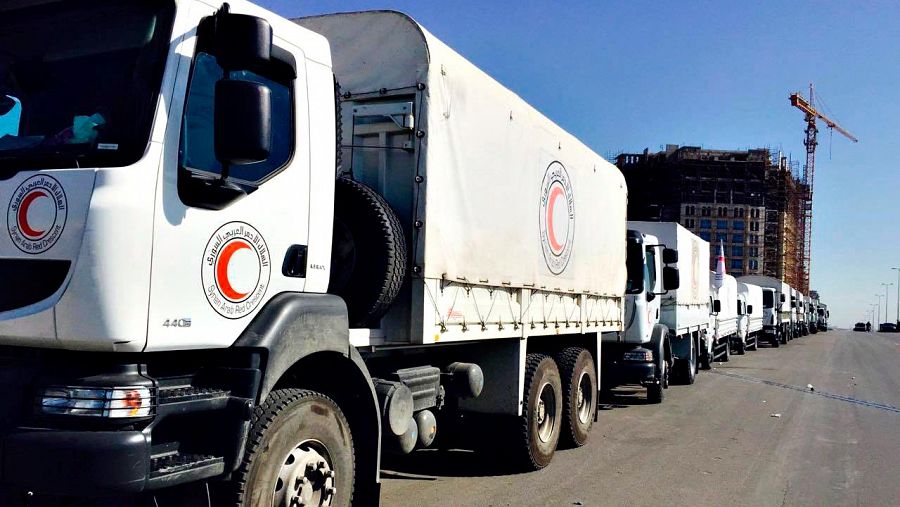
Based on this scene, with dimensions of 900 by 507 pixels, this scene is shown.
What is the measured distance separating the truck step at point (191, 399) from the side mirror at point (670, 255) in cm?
1097

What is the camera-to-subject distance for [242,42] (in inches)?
130

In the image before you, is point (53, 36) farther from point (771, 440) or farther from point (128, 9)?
point (771, 440)

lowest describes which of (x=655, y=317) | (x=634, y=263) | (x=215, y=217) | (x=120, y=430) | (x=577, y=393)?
(x=577, y=393)

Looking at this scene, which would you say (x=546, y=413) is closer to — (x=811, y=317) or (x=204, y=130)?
(x=204, y=130)

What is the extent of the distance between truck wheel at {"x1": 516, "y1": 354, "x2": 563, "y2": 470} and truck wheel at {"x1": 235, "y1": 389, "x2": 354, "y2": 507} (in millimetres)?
3197

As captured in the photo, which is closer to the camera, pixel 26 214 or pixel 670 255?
pixel 26 214

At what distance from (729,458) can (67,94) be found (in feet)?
24.6

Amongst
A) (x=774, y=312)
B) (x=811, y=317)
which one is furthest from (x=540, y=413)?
(x=811, y=317)

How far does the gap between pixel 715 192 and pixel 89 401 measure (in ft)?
299

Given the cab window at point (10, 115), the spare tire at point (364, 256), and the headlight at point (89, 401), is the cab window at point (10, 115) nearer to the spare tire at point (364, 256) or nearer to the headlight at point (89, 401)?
the headlight at point (89, 401)

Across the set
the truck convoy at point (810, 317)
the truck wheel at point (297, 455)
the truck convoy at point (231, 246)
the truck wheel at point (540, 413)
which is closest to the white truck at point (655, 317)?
the truck wheel at point (540, 413)

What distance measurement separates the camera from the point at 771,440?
9.68m

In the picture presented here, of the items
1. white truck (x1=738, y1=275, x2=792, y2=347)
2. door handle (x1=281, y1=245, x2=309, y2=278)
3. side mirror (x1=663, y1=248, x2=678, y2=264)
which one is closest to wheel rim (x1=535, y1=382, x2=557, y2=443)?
door handle (x1=281, y1=245, x2=309, y2=278)

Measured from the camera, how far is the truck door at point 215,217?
3252 millimetres
